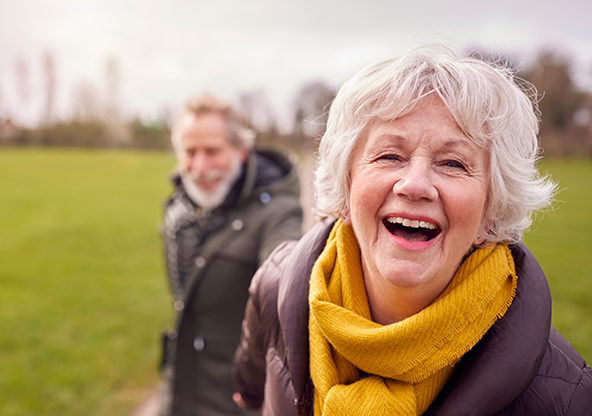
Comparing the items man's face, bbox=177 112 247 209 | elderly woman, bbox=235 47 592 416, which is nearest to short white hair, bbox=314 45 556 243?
elderly woman, bbox=235 47 592 416

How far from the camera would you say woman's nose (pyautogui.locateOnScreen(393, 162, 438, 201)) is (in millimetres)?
1272

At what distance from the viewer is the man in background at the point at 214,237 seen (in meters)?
2.62

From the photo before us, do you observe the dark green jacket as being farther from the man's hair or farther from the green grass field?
the green grass field

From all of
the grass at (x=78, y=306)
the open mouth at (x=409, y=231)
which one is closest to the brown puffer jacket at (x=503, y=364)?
the open mouth at (x=409, y=231)

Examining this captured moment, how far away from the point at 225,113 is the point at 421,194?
89.2 inches

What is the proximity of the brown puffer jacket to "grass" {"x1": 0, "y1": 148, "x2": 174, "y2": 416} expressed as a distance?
323 cm

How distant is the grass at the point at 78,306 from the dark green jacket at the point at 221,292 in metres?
1.70

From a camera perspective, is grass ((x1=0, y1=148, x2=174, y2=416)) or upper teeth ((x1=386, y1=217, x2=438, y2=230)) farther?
grass ((x1=0, y1=148, x2=174, y2=416))

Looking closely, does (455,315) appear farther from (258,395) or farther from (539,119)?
(258,395)

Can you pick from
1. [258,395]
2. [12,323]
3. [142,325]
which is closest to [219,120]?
[258,395]

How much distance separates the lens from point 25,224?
12312 mm

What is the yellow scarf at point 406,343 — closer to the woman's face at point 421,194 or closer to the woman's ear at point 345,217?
the woman's face at point 421,194

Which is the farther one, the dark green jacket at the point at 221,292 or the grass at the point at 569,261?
the grass at the point at 569,261

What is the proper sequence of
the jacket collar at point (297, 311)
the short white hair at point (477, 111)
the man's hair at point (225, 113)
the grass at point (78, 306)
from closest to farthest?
the short white hair at point (477, 111) → the jacket collar at point (297, 311) → the man's hair at point (225, 113) → the grass at point (78, 306)
